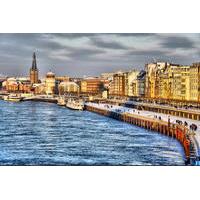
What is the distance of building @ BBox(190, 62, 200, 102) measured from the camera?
6.07m

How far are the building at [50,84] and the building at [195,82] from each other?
4.79ft

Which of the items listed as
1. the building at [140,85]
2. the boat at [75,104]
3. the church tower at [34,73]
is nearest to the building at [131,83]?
the building at [140,85]

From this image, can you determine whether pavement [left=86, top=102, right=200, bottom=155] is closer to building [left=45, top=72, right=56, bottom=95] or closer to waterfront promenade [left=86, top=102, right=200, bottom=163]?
waterfront promenade [left=86, top=102, right=200, bottom=163]

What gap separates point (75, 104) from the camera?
21.6 feet

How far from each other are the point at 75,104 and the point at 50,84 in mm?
352

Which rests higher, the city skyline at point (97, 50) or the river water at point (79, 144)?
the city skyline at point (97, 50)

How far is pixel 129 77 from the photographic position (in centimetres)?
627

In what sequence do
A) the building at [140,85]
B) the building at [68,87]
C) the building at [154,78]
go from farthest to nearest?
the building at [68,87], the building at [140,85], the building at [154,78]

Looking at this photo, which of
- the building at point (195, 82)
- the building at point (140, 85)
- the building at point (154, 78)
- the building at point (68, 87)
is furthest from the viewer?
the building at point (68, 87)

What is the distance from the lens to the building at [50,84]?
6.38m

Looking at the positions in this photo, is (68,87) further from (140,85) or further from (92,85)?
(140,85)

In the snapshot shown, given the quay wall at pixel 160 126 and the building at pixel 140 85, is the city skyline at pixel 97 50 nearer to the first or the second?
the building at pixel 140 85
